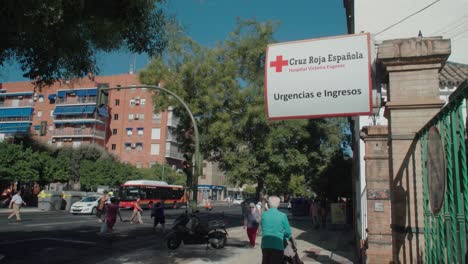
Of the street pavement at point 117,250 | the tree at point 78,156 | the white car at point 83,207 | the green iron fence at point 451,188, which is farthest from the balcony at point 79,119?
the green iron fence at point 451,188

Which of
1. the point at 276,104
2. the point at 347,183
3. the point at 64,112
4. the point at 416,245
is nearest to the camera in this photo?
the point at 416,245

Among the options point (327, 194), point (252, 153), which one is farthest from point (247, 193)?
point (252, 153)

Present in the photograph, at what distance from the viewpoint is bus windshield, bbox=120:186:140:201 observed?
4147 cm

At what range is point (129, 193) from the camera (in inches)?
1646

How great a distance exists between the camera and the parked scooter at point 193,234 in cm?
1359

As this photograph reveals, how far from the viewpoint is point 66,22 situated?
7.14 metres

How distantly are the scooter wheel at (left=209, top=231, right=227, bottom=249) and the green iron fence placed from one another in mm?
9742

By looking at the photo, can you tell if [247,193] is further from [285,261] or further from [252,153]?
[285,261]

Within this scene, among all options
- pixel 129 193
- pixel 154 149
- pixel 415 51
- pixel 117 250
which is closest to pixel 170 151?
pixel 154 149

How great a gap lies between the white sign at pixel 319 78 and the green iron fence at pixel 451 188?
172cm

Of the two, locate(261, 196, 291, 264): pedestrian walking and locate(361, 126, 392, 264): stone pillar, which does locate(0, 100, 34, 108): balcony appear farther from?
locate(261, 196, 291, 264): pedestrian walking

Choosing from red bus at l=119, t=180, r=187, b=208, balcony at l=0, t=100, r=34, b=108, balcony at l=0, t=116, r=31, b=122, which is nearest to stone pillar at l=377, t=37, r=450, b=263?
red bus at l=119, t=180, r=187, b=208

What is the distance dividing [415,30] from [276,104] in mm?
13304

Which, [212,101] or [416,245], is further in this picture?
[212,101]
